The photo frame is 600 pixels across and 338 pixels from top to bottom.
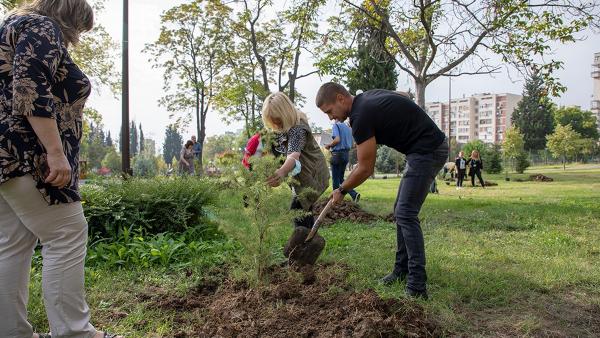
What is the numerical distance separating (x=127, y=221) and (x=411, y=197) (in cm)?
315

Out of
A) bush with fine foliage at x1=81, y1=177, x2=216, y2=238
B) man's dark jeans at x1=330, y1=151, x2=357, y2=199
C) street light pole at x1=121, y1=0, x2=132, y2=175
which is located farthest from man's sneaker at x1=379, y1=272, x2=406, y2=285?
street light pole at x1=121, y1=0, x2=132, y2=175

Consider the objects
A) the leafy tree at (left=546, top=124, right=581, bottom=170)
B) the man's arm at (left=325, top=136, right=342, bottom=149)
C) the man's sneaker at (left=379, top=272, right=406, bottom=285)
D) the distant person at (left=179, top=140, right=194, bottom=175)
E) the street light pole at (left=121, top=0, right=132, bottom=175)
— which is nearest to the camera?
the man's sneaker at (left=379, top=272, right=406, bottom=285)

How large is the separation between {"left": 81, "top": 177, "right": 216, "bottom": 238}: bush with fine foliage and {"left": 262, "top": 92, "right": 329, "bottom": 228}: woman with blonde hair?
5.92 feet

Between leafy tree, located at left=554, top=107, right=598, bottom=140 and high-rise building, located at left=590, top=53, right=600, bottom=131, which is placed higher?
high-rise building, located at left=590, top=53, right=600, bottom=131

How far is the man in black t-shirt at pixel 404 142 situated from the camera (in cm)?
307

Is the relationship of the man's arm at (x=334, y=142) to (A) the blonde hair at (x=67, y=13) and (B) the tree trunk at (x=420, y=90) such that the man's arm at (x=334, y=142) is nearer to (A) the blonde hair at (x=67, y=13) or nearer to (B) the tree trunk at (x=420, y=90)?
(B) the tree trunk at (x=420, y=90)

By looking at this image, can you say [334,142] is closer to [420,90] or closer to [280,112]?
[420,90]

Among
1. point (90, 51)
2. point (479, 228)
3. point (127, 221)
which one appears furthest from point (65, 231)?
point (90, 51)

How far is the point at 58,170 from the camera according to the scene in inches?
76.6

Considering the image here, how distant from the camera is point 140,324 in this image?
267 cm

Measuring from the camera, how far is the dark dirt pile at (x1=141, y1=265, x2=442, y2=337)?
2.37m

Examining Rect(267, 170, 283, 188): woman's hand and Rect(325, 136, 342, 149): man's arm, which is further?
Rect(325, 136, 342, 149): man's arm

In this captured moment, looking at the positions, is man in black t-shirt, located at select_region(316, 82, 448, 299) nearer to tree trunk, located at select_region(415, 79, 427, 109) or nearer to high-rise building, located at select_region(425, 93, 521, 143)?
tree trunk, located at select_region(415, 79, 427, 109)

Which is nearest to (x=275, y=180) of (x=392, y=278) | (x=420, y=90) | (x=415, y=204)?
(x=415, y=204)
